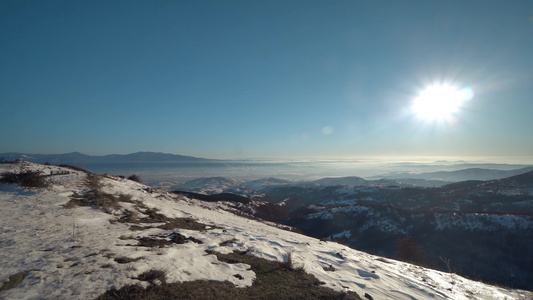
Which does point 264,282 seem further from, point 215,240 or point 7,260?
point 7,260

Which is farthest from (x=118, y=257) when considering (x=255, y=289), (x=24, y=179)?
(x=24, y=179)

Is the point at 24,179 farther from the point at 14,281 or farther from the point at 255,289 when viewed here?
the point at 255,289

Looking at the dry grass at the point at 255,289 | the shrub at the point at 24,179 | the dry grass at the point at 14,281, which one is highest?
the shrub at the point at 24,179

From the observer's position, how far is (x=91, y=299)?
382 cm

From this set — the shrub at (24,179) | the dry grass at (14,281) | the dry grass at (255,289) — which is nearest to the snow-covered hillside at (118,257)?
the dry grass at (14,281)

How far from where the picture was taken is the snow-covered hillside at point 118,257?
4.56 meters

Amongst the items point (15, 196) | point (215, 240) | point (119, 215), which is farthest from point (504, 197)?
point (15, 196)

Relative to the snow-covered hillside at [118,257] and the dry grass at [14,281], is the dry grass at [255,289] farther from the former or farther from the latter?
the dry grass at [14,281]

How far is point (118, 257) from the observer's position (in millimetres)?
5801

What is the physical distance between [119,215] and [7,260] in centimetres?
643

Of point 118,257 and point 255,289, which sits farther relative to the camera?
point 118,257

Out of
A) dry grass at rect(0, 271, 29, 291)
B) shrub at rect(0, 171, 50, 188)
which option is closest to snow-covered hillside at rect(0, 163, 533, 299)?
dry grass at rect(0, 271, 29, 291)

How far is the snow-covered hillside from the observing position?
4.56 meters

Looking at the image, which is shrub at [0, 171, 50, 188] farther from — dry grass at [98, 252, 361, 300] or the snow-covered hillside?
dry grass at [98, 252, 361, 300]
